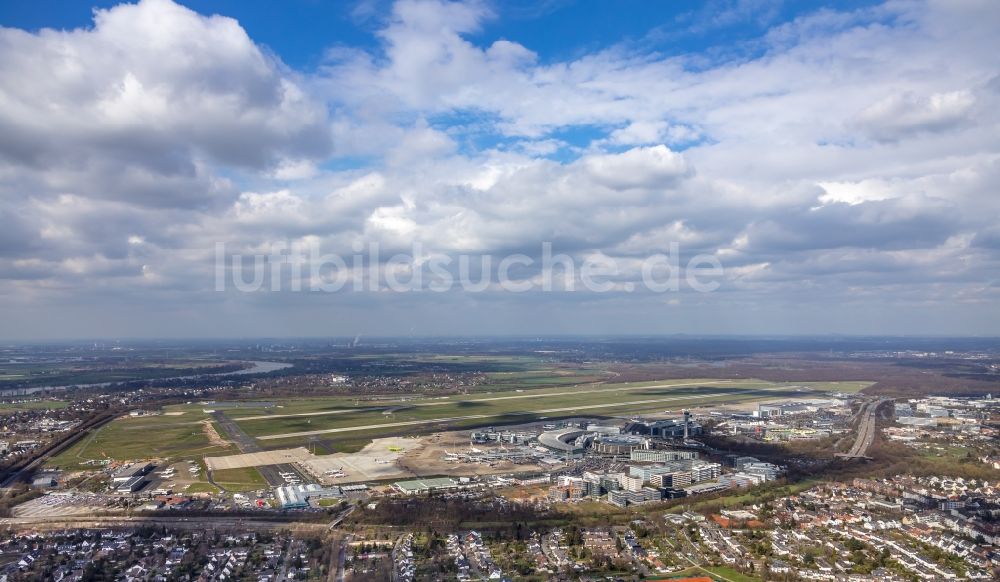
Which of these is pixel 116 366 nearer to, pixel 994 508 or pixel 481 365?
pixel 481 365

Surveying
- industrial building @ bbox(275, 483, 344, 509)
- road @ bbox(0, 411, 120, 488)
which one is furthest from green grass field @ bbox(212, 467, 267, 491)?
road @ bbox(0, 411, 120, 488)

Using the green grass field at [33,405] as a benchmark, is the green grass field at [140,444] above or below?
below

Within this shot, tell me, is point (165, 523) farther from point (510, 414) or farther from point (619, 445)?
point (510, 414)

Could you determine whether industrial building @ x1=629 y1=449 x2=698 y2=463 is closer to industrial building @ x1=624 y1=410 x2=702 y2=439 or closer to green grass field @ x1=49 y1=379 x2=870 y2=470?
industrial building @ x1=624 y1=410 x2=702 y2=439

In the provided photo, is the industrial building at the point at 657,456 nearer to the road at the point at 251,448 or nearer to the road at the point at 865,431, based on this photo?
the road at the point at 865,431

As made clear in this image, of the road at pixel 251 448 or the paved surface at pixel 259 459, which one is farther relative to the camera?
the paved surface at pixel 259 459

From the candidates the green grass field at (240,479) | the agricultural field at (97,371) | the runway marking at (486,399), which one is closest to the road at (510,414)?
the runway marking at (486,399)
